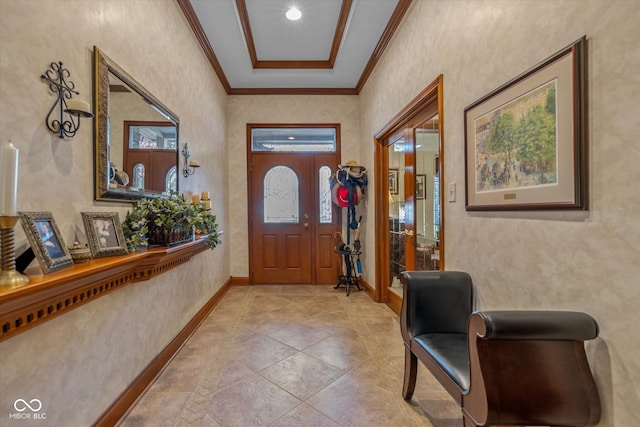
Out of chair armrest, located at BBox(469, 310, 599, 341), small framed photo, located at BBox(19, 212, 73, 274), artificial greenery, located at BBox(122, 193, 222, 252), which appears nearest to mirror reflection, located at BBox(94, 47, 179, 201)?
artificial greenery, located at BBox(122, 193, 222, 252)

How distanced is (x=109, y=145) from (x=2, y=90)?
2.12ft

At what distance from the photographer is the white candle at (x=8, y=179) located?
0.96 m

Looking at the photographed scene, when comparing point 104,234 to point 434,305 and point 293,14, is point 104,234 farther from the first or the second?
point 293,14

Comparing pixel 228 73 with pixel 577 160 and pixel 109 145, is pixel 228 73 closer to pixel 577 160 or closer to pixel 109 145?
pixel 109 145

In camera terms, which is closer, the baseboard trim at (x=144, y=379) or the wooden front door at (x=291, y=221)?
the baseboard trim at (x=144, y=379)

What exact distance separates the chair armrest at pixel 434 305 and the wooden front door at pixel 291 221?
311 cm

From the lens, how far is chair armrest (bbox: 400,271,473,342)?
175 cm

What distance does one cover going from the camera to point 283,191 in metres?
4.85

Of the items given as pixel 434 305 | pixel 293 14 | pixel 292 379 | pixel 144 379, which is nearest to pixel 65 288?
pixel 144 379

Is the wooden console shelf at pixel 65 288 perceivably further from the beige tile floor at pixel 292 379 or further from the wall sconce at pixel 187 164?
the wall sconce at pixel 187 164

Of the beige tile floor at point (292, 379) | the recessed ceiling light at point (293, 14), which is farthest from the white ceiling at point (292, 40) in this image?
the beige tile floor at point (292, 379)

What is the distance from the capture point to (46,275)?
1.12 metres

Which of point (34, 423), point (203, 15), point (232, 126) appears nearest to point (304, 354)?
point (34, 423)

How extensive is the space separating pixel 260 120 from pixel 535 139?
4073mm
